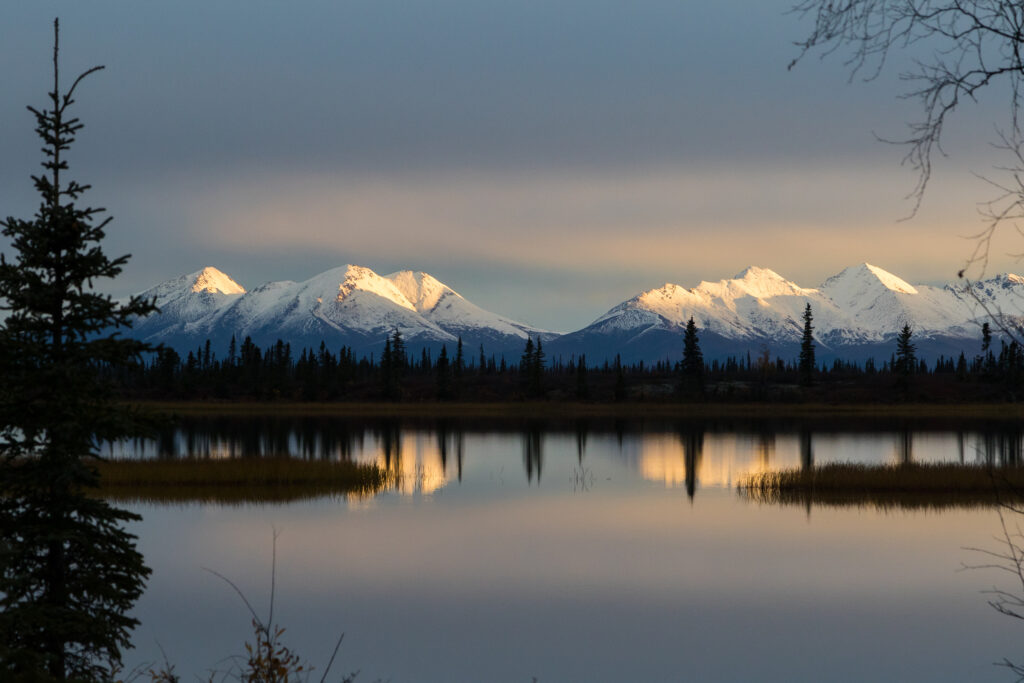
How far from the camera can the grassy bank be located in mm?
149950

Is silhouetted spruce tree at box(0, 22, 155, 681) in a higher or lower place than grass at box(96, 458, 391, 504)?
higher

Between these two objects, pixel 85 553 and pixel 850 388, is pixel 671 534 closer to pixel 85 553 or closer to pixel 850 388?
pixel 85 553

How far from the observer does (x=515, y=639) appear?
2330cm

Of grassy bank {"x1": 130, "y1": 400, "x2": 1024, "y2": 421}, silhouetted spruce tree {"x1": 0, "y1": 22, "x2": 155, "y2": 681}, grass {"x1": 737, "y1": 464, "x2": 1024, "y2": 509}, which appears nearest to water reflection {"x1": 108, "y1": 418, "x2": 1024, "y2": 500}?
grass {"x1": 737, "y1": 464, "x2": 1024, "y2": 509}

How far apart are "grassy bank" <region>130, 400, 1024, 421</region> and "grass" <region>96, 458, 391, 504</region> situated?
93994 mm

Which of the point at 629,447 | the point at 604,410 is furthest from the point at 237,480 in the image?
the point at 604,410

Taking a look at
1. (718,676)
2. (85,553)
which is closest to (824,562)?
(718,676)

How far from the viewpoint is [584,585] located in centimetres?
2902

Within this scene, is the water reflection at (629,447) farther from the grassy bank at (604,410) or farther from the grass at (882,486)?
the grassy bank at (604,410)

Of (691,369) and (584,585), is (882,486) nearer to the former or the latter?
(584,585)

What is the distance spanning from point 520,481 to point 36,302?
41121 mm

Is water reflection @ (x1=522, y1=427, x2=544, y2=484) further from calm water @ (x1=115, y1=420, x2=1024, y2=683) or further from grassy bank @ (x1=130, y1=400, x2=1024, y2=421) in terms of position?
grassy bank @ (x1=130, y1=400, x2=1024, y2=421)

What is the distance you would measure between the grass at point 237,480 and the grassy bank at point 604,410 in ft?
308

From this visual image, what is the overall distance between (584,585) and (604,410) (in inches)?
5346
